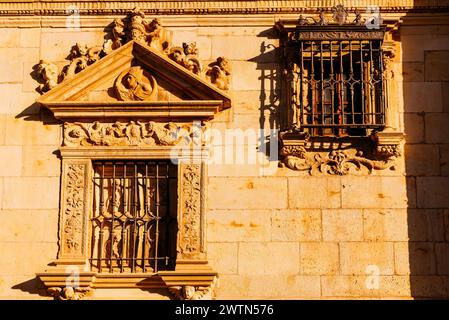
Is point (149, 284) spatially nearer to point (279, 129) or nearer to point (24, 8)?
point (279, 129)

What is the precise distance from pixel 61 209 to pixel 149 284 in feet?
5.18

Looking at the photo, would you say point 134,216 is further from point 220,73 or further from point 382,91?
point 382,91

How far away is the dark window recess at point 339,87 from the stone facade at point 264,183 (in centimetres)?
35

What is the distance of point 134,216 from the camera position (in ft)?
52.3

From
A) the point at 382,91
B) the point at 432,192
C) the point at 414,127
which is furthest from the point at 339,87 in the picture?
the point at 432,192

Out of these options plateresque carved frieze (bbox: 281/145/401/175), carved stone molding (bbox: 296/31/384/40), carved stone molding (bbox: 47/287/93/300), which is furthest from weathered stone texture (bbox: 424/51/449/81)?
carved stone molding (bbox: 47/287/93/300)

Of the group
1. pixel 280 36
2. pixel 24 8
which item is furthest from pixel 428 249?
pixel 24 8

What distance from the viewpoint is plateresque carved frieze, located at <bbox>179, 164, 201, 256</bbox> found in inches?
613

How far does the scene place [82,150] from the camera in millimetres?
16031

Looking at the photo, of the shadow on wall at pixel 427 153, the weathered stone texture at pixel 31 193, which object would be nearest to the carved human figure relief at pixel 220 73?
the shadow on wall at pixel 427 153

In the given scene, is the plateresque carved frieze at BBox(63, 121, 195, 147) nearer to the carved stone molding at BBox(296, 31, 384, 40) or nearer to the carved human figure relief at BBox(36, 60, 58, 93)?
the carved human figure relief at BBox(36, 60, 58, 93)

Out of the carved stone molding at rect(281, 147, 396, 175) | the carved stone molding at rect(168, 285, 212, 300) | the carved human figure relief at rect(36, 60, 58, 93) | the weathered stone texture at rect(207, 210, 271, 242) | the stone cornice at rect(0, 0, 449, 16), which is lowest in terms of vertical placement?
the carved stone molding at rect(168, 285, 212, 300)

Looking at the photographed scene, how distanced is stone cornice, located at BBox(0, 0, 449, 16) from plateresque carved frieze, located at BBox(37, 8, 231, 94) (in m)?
0.22

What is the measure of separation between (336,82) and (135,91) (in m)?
2.75
